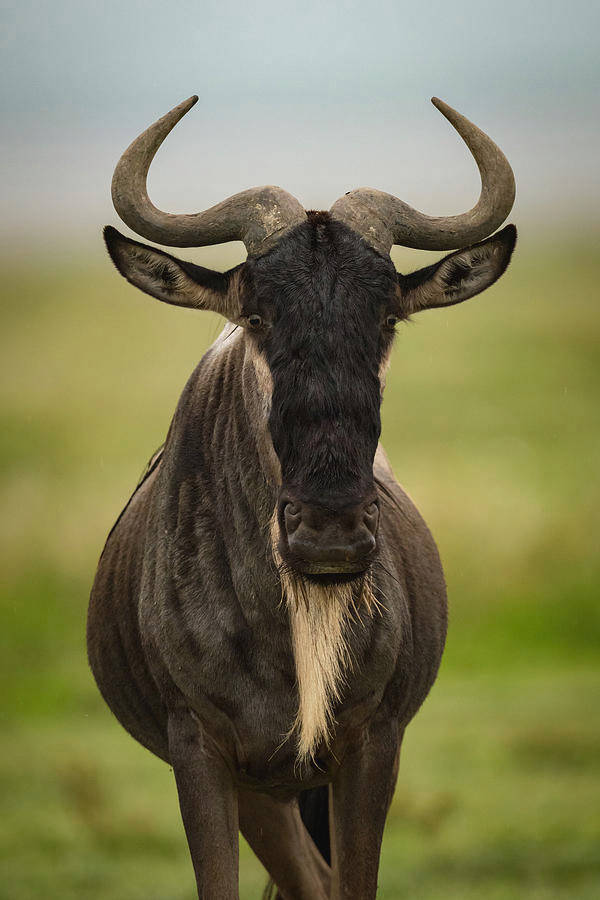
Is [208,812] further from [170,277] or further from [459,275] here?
[459,275]

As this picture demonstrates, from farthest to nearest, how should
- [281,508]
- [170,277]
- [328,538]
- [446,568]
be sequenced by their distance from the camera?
[446,568] < [170,277] < [281,508] < [328,538]

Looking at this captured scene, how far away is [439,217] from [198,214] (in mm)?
983

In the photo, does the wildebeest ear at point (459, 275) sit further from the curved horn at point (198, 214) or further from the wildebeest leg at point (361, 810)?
the wildebeest leg at point (361, 810)

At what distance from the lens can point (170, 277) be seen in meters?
4.88

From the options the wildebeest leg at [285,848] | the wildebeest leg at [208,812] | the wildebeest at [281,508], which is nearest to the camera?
the wildebeest at [281,508]

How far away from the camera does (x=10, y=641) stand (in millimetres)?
17844

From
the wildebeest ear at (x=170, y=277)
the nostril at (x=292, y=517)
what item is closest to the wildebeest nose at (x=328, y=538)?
the nostril at (x=292, y=517)

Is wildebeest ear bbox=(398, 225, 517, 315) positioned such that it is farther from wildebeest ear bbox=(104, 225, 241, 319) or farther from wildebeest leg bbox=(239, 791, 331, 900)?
wildebeest leg bbox=(239, 791, 331, 900)

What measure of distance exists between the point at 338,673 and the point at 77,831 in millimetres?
7593

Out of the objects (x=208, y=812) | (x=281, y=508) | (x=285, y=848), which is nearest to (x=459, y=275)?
(x=281, y=508)

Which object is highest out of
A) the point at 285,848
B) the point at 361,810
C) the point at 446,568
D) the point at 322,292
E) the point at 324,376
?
the point at 446,568

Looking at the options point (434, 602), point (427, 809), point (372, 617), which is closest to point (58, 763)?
point (427, 809)

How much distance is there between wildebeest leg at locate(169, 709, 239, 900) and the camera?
4.93 metres

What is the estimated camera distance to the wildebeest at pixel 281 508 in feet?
14.5
